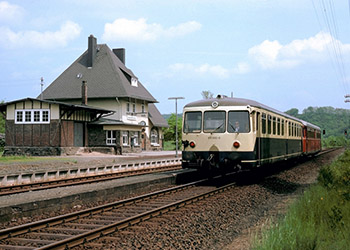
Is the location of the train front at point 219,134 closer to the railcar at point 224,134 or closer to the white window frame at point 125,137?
the railcar at point 224,134

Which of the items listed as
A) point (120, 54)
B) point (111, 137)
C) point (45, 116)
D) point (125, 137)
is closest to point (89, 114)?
point (111, 137)

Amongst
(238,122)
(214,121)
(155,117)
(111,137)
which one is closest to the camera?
(238,122)

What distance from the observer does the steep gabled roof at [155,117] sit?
5519cm

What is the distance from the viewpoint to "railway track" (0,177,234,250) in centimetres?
700

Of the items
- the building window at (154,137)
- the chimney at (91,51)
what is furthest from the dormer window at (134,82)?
the building window at (154,137)

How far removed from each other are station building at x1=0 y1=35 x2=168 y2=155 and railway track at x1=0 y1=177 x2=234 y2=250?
25941mm

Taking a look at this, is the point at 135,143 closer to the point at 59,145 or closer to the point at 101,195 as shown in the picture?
the point at 59,145

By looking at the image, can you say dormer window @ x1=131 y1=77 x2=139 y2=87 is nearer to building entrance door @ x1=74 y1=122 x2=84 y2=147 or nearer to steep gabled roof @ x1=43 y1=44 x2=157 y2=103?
steep gabled roof @ x1=43 y1=44 x2=157 y2=103

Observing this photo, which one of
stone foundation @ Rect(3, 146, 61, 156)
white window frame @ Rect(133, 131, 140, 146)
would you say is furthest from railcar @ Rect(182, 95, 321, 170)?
white window frame @ Rect(133, 131, 140, 146)

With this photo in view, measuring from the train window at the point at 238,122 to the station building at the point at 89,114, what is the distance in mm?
22948

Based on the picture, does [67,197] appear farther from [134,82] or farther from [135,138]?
[134,82]

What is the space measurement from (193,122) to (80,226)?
778 centimetres

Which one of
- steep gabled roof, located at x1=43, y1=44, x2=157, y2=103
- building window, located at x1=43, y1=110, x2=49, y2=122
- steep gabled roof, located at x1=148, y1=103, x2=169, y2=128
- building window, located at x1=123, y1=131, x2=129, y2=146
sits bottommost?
building window, located at x1=123, y1=131, x2=129, y2=146

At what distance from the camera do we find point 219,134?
48.9 ft
